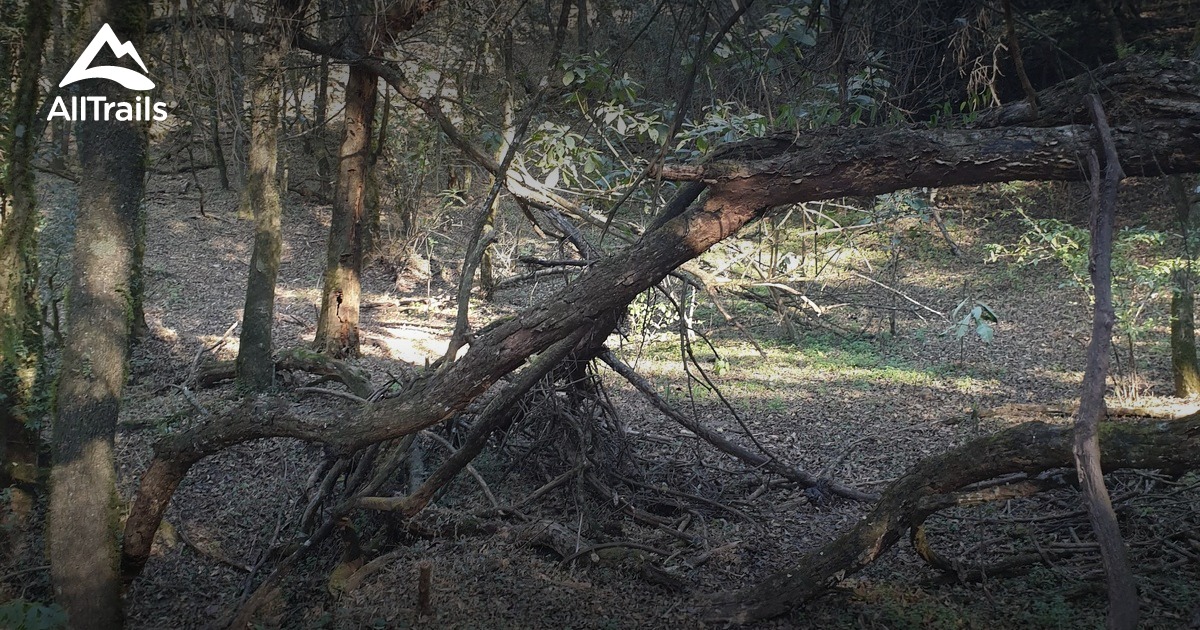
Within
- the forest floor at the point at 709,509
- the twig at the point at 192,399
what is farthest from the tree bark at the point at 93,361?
the twig at the point at 192,399

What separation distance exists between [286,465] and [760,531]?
4.01 meters

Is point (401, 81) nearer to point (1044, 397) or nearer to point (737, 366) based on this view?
point (737, 366)

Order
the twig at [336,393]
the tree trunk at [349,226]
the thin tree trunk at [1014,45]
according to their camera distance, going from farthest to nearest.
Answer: the tree trunk at [349,226]
the twig at [336,393]
the thin tree trunk at [1014,45]

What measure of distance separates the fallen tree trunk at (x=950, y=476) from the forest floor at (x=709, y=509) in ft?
0.66

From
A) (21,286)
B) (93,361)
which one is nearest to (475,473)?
(93,361)

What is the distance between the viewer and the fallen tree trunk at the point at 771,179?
354cm

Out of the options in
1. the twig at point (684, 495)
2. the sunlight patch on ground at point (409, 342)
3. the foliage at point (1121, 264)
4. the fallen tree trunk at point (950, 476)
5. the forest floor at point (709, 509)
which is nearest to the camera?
the fallen tree trunk at point (950, 476)

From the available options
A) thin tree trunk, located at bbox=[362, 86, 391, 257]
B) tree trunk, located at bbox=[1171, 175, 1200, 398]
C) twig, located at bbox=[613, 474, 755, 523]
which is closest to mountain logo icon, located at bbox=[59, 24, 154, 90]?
twig, located at bbox=[613, 474, 755, 523]

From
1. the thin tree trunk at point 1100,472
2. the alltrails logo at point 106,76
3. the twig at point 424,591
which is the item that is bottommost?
the twig at point 424,591

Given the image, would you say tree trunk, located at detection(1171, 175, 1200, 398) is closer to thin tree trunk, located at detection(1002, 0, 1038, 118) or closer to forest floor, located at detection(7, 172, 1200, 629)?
forest floor, located at detection(7, 172, 1200, 629)

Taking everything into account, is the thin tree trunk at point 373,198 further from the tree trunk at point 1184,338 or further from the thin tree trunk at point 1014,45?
the tree trunk at point 1184,338

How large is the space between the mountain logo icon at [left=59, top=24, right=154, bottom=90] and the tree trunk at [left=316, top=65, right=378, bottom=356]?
457 cm

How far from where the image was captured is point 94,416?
4176 millimetres

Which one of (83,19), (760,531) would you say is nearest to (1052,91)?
(760,531)
